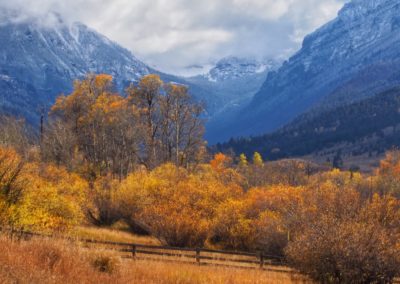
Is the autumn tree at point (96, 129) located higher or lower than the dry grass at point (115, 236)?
higher

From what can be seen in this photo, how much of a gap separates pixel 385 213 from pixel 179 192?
47.3 ft

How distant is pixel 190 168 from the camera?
56.3 metres

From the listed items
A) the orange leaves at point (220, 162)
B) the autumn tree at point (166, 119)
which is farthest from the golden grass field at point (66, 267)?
the orange leaves at point (220, 162)

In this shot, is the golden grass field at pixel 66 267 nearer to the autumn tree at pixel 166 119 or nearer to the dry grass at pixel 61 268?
the dry grass at pixel 61 268

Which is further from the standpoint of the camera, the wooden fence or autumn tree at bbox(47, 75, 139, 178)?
autumn tree at bbox(47, 75, 139, 178)

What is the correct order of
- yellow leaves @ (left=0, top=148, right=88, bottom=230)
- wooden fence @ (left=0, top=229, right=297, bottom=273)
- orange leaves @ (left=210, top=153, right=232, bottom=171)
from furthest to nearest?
orange leaves @ (left=210, top=153, right=232, bottom=171)
wooden fence @ (left=0, top=229, right=297, bottom=273)
yellow leaves @ (left=0, top=148, right=88, bottom=230)

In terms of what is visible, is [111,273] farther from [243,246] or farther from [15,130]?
[15,130]

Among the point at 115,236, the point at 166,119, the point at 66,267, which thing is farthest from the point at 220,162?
the point at 66,267

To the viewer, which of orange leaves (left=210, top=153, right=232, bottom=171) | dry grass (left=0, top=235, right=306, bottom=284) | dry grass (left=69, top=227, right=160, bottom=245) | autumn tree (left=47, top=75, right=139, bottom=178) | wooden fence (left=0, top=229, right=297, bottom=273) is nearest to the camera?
dry grass (left=0, top=235, right=306, bottom=284)

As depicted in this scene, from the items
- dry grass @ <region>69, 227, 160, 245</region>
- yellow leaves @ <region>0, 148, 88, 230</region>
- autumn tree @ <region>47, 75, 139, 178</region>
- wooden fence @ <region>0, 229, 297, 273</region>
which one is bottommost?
wooden fence @ <region>0, 229, 297, 273</region>

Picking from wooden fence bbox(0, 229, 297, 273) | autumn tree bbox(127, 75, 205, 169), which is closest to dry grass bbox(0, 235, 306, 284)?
wooden fence bbox(0, 229, 297, 273)

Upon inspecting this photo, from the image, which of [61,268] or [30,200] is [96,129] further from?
[61,268]

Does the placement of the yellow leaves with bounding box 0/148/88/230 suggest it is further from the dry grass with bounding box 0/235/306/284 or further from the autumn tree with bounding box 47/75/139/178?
the autumn tree with bounding box 47/75/139/178

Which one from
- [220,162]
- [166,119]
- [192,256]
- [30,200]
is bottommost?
[192,256]
